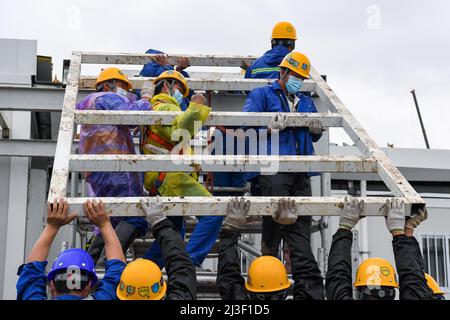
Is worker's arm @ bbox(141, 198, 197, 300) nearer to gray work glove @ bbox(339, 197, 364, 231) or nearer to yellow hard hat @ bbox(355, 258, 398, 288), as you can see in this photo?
gray work glove @ bbox(339, 197, 364, 231)

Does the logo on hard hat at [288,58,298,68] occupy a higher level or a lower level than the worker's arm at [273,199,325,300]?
higher

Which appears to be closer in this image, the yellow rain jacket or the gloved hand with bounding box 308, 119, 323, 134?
the yellow rain jacket

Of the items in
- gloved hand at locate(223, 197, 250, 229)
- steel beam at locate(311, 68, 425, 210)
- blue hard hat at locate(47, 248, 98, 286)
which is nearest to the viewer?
blue hard hat at locate(47, 248, 98, 286)

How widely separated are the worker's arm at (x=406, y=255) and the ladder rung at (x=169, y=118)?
117 cm

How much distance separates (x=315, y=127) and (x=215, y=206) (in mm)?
1443

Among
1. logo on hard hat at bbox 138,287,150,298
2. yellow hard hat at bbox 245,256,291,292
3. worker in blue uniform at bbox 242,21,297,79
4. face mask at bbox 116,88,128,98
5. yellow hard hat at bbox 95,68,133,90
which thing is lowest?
logo on hard hat at bbox 138,287,150,298

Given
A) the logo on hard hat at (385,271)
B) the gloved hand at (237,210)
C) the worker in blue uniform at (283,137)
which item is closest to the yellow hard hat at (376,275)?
the logo on hard hat at (385,271)

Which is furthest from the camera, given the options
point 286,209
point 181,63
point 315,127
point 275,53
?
point 181,63

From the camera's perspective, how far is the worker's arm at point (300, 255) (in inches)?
195

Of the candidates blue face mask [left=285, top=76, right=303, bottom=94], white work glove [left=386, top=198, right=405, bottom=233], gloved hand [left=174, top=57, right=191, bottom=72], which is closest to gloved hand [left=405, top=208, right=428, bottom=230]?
white work glove [left=386, top=198, right=405, bottom=233]

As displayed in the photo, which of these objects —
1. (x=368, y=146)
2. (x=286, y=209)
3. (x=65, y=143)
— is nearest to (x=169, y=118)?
(x=65, y=143)

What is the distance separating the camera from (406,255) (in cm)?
489

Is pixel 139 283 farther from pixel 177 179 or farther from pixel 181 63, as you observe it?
pixel 181 63

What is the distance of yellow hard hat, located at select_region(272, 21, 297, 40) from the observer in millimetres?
7211
